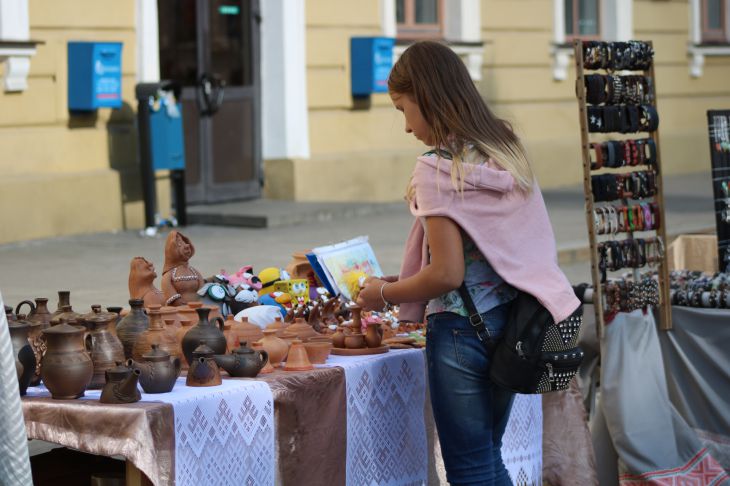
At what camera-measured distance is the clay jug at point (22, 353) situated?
11.2ft

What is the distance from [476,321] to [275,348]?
2.09ft

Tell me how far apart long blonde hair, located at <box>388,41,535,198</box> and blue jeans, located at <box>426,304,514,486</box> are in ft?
1.23

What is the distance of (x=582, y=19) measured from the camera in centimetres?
1683

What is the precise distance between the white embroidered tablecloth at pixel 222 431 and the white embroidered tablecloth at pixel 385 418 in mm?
329

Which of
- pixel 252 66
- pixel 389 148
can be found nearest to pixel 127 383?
pixel 252 66

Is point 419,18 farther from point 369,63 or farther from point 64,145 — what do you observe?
point 64,145

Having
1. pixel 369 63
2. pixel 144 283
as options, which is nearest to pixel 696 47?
pixel 369 63

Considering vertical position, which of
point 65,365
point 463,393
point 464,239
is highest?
point 464,239

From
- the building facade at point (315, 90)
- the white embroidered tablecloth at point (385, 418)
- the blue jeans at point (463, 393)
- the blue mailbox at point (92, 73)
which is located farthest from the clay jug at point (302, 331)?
the blue mailbox at point (92, 73)

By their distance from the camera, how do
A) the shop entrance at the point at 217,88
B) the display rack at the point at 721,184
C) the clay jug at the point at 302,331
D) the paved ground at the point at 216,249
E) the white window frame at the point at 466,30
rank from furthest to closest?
the white window frame at the point at 466,30
the shop entrance at the point at 217,88
the paved ground at the point at 216,249
the display rack at the point at 721,184
the clay jug at the point at 302,331

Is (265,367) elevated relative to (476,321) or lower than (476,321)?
lower

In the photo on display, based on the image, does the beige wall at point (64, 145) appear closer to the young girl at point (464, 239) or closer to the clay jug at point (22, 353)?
the clay jug at point (22, 353)

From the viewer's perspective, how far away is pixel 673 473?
4.89 meters

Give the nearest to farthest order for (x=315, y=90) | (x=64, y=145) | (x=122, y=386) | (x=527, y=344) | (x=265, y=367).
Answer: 1. (x=122, y=386)
2. (x=527, y=344)
3. (x=265, y=367)
4. (x=64, y=145)
5. (x=315, y=90)
